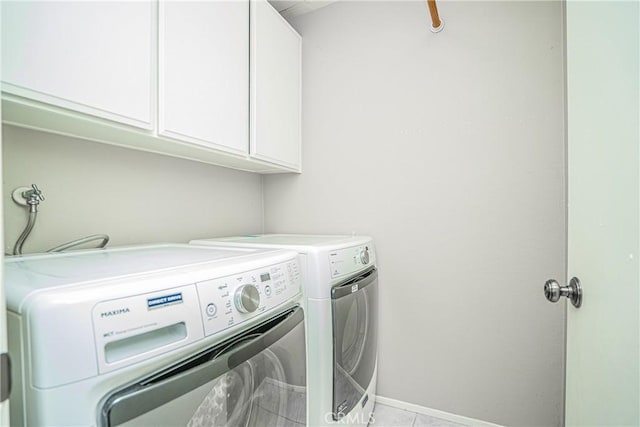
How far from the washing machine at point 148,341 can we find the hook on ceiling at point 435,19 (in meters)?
1.48

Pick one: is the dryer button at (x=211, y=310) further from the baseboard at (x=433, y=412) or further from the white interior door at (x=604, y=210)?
the baseboard at (x=433, y=412)

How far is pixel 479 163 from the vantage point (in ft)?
5.33

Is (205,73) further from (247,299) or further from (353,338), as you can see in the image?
(353,338)

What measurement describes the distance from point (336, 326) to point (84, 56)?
47.9 inches

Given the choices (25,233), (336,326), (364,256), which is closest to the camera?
(25,233)

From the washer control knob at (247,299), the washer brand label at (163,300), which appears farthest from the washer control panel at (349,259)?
the washer brand label at (163,300)

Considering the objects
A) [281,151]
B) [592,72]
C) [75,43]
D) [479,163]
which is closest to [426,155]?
[479,163]

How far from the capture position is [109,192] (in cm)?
131

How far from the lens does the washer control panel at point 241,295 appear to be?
2.26 feet

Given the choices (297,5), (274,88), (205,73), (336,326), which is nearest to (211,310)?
(336,326)

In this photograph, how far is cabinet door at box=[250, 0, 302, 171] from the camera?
1587mm

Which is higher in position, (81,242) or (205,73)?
(205,73)

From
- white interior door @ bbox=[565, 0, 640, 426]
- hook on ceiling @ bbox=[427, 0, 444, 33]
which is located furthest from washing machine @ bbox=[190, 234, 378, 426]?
hook on ceiling @ bbox=[427, 0, 444, 33]

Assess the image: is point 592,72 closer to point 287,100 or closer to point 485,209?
point 485,209
